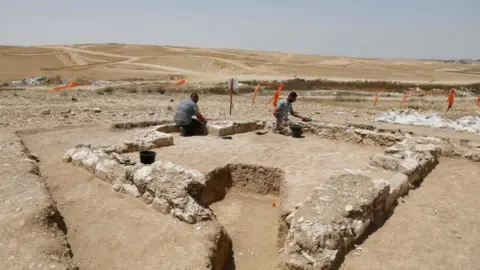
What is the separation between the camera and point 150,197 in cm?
581

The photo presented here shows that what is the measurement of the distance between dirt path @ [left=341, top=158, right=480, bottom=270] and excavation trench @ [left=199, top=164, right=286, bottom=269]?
4.53 ft

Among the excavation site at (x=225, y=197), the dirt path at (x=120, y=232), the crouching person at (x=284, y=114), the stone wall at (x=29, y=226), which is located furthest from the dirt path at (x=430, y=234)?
the crouching person at (x=284, y=114)

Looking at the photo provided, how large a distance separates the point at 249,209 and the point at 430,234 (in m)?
3.03

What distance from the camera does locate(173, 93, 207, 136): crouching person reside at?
986cm

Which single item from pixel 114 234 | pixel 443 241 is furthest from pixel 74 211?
pixel 443 241

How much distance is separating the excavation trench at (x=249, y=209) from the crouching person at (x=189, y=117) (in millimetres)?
2701

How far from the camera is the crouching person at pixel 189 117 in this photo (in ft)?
32.3

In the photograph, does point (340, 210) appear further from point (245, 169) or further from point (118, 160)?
point (118, 160)

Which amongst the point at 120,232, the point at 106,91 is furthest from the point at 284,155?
the point at 106,91

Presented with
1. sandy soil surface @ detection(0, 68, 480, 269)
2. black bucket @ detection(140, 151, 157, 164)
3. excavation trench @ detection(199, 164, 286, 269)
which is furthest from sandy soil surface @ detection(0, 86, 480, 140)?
excavation trench @ detection(199, 164, 286, 269)

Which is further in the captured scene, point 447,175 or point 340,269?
point 447,175

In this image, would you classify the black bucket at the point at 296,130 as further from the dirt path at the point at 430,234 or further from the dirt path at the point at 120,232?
the dirt path at the point at 120,232

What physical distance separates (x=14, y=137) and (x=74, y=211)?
186 inches

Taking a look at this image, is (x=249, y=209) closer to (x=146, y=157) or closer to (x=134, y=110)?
(x=146, y=157)
